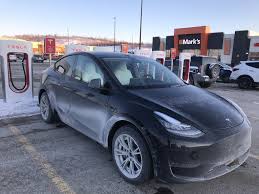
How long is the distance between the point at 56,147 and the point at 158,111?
2.11 metres

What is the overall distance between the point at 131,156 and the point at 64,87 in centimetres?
202

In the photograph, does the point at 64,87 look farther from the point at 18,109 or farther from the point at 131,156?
the point at 18,109

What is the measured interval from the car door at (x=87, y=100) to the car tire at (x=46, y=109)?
1.07 m

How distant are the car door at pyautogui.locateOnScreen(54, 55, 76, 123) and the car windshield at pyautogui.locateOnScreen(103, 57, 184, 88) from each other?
0.90 metres

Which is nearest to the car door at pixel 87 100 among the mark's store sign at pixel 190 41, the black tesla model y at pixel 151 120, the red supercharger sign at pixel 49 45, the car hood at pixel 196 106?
the black tesla model y at pixel 151 120

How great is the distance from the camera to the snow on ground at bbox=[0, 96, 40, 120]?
6403mm

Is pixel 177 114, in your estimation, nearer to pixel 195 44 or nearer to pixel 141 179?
pixel 141 179

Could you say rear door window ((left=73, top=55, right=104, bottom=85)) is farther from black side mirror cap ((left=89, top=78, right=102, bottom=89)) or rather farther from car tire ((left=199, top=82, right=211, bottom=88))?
car tire ((left=199, top=82, right=211, bottom=88))

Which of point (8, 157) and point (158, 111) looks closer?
point (158, 111)

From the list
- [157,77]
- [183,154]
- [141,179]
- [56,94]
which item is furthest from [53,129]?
[183,154]

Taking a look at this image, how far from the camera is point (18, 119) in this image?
6.14 meters

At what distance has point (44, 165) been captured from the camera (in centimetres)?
385

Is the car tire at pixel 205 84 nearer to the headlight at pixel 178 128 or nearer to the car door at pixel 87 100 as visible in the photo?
the car door at pixel 87 100

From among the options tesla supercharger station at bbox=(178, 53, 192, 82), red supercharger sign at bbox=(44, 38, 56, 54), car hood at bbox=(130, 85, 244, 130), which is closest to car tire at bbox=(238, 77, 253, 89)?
tesla supercharger station at bbox=(178, 53, 192, 82)
